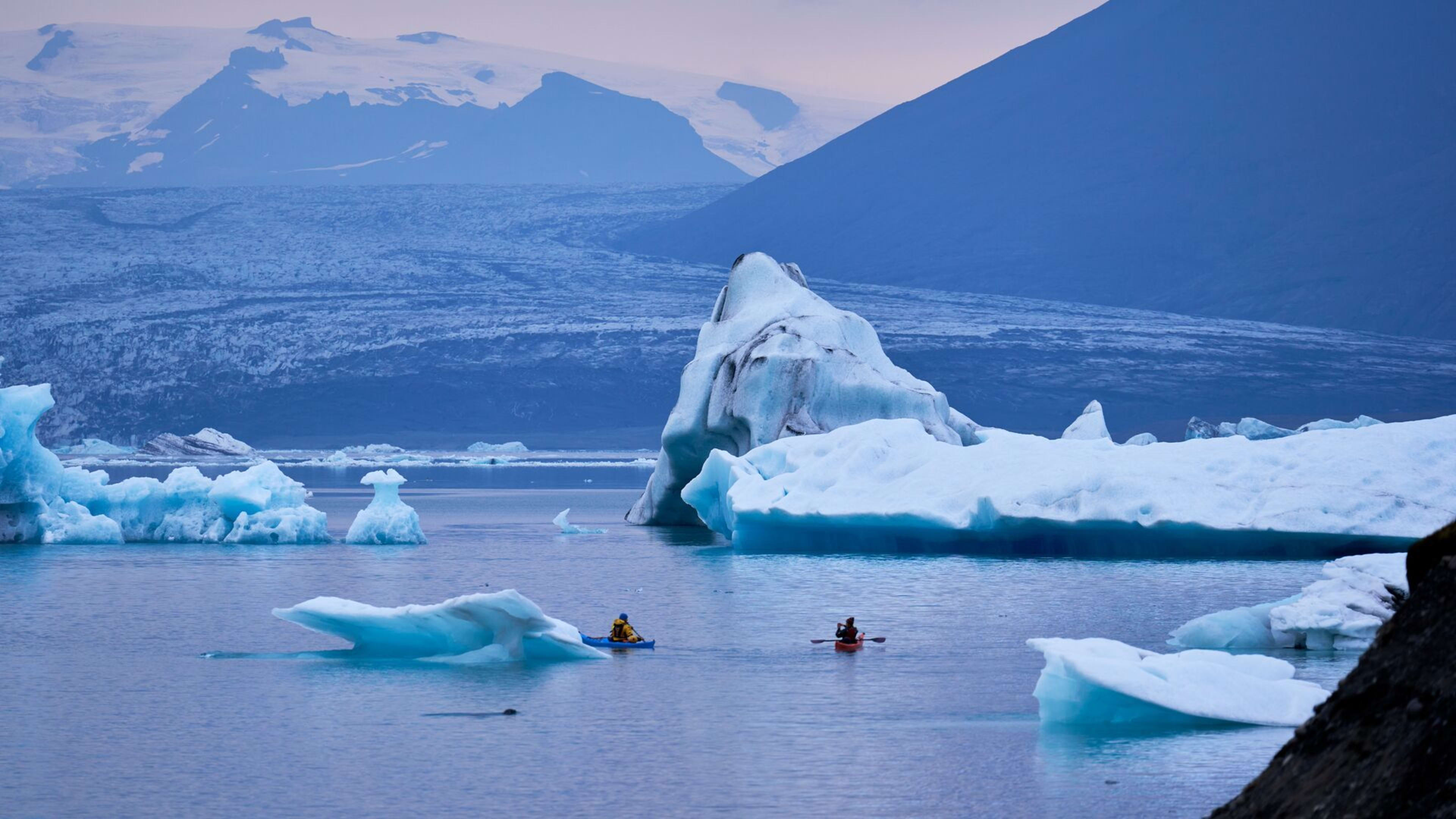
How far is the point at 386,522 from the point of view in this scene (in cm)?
2653

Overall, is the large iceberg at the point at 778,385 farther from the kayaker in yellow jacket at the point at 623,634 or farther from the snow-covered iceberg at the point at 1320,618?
the snow-covered iceberg at the point at 1320,618

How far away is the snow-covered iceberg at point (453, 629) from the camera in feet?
45.6

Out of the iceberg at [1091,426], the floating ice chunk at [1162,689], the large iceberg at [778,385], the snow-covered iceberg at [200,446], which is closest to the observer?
the floating ice chunk at [1162,689]

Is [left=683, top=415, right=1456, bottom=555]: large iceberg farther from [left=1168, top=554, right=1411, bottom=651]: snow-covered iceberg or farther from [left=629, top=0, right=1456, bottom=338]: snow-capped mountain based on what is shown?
[left=629, top=0, right=1456, bottom=338]: snow-capped mountain

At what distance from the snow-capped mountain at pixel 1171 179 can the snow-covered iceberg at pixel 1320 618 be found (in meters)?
115

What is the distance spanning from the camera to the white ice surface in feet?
64.8

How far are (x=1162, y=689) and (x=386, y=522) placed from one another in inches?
694

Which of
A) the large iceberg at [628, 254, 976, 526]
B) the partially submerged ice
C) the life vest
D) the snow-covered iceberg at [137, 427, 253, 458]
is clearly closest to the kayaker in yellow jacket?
the life vest

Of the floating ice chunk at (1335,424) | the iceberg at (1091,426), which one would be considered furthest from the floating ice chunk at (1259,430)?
the iceberg at (1091,426)

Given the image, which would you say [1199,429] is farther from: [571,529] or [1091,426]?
[571,529]

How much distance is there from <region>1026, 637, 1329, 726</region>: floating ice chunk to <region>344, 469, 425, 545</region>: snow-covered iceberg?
53.7 feet

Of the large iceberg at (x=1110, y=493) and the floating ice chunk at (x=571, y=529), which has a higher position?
the large iceberg at (x=1110, y=493)

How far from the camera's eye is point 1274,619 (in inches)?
555

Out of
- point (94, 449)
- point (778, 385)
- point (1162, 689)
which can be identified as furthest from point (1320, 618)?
point (94, 449)
